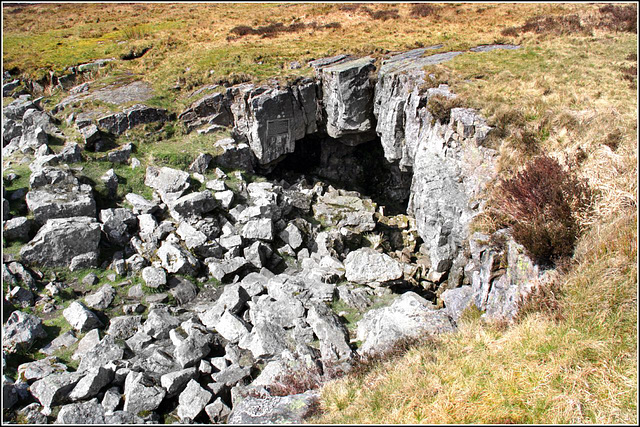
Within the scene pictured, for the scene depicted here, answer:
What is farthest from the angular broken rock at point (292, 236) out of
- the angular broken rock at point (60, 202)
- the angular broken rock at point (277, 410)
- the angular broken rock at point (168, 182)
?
the angular broken rock at point (277, 410)

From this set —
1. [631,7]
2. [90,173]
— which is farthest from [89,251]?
[631,7]

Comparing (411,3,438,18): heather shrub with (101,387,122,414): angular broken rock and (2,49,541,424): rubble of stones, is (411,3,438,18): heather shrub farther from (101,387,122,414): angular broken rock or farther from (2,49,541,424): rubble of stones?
(101,387,122,414): angular broken rock

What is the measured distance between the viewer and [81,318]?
13172 millimetres

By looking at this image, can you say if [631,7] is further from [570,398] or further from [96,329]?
[96,329]

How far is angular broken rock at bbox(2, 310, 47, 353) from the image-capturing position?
12.0m

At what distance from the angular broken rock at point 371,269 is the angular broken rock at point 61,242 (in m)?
10.5

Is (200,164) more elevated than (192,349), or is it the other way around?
(200,164)

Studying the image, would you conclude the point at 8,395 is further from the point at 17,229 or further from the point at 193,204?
the point at 193,204

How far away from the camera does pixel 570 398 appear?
5805 millimetres

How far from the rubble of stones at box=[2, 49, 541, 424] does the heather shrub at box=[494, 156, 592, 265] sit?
0.62m

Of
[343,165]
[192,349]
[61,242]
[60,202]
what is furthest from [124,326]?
[343,165]

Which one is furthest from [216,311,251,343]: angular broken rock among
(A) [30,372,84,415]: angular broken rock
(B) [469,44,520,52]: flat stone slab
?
(B) [469,44,520,52]: flat stone slab

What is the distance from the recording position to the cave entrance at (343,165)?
31.2 metres

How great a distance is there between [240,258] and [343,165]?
1696cm
